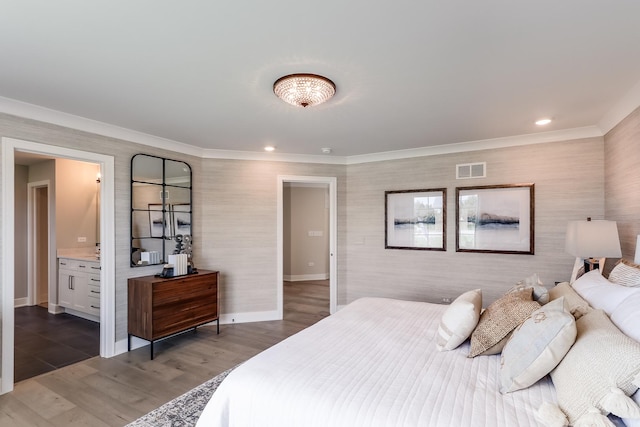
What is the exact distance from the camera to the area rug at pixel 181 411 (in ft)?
7.41

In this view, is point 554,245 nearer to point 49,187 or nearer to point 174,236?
point 174,236

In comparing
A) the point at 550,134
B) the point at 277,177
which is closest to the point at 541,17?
the point at 550,134

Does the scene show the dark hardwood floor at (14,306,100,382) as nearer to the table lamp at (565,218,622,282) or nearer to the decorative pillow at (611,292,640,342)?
the decorative pillow at (611,292,640,342)

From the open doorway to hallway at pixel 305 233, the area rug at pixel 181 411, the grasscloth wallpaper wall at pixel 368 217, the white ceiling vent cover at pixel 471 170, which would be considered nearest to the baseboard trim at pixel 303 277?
the open doorway to hallway at pixel 305 233

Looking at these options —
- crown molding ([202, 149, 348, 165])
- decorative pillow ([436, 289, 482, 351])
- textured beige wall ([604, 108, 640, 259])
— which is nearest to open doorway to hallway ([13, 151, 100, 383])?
crown molding ([202, 149, 348, 165])

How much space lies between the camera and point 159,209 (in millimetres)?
3967

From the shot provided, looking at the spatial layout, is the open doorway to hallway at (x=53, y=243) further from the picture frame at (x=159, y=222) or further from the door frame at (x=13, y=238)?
the picture frame at (x=159, y=222)

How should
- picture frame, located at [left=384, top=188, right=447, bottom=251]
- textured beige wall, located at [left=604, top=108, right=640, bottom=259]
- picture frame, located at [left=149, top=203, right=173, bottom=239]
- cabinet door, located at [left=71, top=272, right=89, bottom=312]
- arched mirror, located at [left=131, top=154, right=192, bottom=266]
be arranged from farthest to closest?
cabinet door, located at [left=71, top=272, right=89, bottom=312] < picture frame, located at [left=384, top=188, right=447, bottom=251] < picture frame, located at [left=149, top=203, right=173, bottom=239] < arched mirror, located at [left=131, top=154, right=192, bottom=266] < textured beige wall, located at [left=604, top=108, right=640, bottom=259]

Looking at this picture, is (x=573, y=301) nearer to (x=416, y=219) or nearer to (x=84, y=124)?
(x=416, y=219)

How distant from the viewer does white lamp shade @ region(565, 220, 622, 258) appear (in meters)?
2.61

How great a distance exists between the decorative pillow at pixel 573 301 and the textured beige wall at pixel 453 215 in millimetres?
1688

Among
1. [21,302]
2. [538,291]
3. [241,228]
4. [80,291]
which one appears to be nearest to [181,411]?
[241,228]

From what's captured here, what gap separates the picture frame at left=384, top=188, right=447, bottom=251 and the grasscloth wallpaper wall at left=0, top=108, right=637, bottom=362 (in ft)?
0.30

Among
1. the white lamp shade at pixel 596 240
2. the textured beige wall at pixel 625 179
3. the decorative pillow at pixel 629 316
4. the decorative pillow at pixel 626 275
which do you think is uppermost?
the textured beige wall at pixel 625 179
